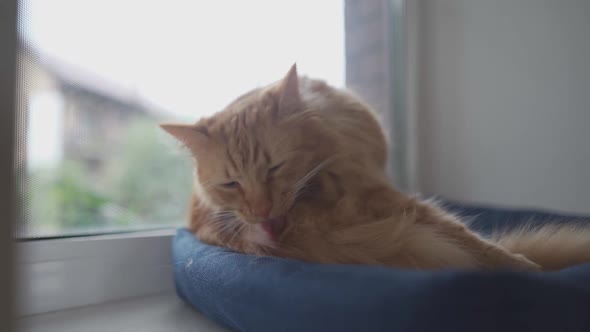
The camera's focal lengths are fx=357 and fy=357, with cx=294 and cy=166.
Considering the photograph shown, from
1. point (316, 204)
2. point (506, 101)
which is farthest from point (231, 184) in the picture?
point (506, 101)

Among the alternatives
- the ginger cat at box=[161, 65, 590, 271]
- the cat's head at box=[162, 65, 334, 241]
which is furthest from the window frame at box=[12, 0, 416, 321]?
the cat's head at box=[162, 65, 334, 241]

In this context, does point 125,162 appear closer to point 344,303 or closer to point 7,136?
point 7,136

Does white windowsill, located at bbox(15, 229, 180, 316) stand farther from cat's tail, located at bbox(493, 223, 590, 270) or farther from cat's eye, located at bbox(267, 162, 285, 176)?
cat's tail, located at bbox(493, 223, 590, 270)

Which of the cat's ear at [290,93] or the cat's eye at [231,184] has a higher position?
the cat's ear at [290,93]

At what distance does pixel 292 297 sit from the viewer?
0.68 meters

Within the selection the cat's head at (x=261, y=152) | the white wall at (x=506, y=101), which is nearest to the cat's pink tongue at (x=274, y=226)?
the cat's head at (x=261, y=152)

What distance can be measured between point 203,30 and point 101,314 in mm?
1341

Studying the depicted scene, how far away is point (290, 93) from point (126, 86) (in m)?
0.88

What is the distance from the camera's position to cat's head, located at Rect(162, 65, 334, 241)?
1.08 metres

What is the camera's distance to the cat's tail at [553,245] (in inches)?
38.2

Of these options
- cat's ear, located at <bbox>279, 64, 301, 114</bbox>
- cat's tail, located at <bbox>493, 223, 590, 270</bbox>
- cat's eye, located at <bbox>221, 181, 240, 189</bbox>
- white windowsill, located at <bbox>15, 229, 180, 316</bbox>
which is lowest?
A: white windowsill, located at <bbox>15, 229, 180, 316</bbox>

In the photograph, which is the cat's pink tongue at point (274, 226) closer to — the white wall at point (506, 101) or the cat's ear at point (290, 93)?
the cat's ear at point (290, 93)

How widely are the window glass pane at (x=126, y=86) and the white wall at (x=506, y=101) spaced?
96 centimetres

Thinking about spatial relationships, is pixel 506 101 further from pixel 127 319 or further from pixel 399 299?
pixel 127 319
